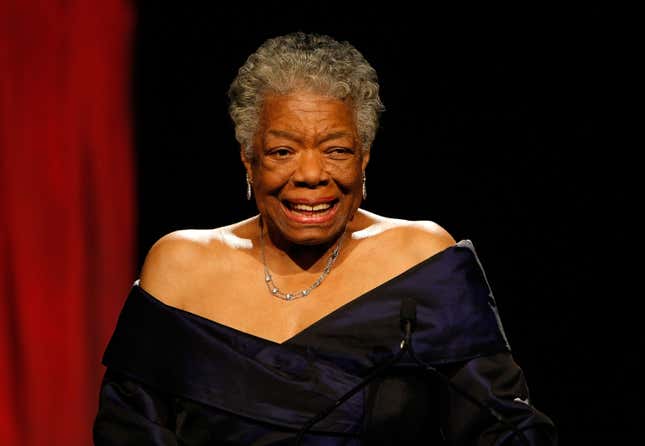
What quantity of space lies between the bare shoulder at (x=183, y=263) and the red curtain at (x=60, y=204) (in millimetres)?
659

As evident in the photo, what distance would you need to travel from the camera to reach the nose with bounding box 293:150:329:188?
1.87m

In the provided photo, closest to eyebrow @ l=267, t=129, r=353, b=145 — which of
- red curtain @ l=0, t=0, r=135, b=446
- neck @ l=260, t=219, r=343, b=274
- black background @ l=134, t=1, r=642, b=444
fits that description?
neck @ l=260, t=219, r=343, b=274

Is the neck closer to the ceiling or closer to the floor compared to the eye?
closer to the floor

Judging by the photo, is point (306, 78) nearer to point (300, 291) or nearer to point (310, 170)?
point (310, 170)

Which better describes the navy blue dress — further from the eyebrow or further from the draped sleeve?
the eyebrow

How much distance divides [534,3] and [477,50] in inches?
7.0

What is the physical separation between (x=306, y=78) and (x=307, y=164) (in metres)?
0.16

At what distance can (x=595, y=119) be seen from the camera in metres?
2.53

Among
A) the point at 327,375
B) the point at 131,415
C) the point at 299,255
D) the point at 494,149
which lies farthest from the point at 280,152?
the point at 494,149

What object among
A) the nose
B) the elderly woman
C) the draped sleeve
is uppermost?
the nose

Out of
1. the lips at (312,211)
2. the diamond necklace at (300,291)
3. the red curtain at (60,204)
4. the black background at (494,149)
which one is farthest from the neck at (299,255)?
the red curtain at (60,204)

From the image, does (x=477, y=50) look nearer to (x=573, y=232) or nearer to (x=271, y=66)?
(x=573, y=232)

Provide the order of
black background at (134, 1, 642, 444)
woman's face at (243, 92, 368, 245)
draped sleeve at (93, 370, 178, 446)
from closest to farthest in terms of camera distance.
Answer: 1. draped sleeve at (93, 370, 178, 446)
2. woman's face at (243, 92, 368, 245)
3. black background at (134, 1, 642, 444)

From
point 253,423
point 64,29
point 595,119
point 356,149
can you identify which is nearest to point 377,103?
point 356,149
